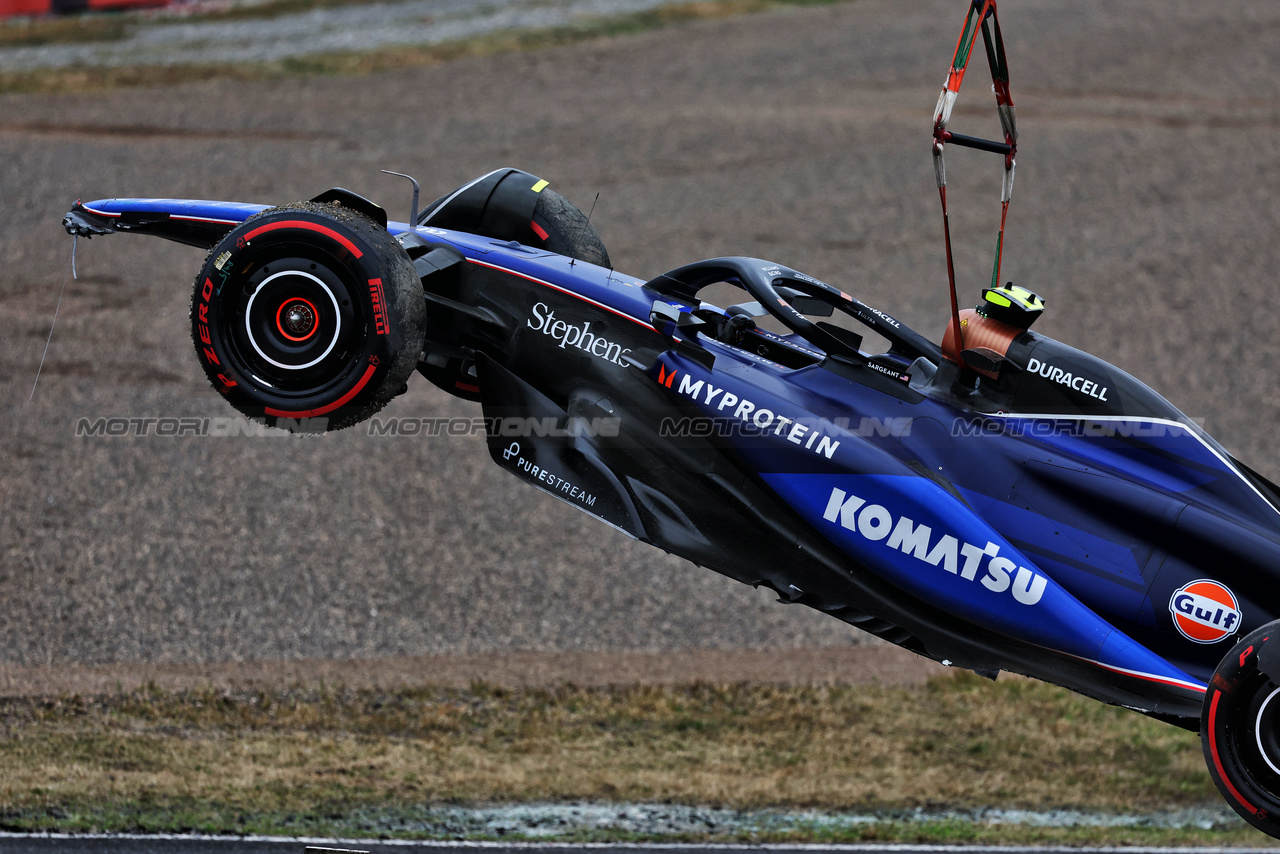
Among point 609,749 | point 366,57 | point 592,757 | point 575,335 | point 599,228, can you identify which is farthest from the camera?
point 366,57

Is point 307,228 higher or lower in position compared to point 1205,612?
higher

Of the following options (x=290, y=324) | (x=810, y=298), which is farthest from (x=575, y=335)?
(x=290, y=324)

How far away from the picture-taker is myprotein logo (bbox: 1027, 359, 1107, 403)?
5828 mm

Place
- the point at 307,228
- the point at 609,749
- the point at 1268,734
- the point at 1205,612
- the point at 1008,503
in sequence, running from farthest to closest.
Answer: the point at 609,749, the point at 1008,503, the point at 307,228, the point at 1205,612, the point at 1268,734

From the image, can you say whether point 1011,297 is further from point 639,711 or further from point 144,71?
point 144,71

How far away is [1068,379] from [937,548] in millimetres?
1084

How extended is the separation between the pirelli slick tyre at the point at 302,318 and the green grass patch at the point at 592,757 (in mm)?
6731

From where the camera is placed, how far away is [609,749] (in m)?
13.3

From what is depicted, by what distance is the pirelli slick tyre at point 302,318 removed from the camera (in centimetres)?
566

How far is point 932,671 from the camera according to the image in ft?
50.0

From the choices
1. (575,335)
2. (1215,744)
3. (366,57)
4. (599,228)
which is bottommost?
(1215,744)

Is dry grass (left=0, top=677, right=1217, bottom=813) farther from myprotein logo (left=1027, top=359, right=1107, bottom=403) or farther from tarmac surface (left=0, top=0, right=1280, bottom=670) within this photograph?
myprotein logo (left=1027, top=359, right=1107, bottom=403)
